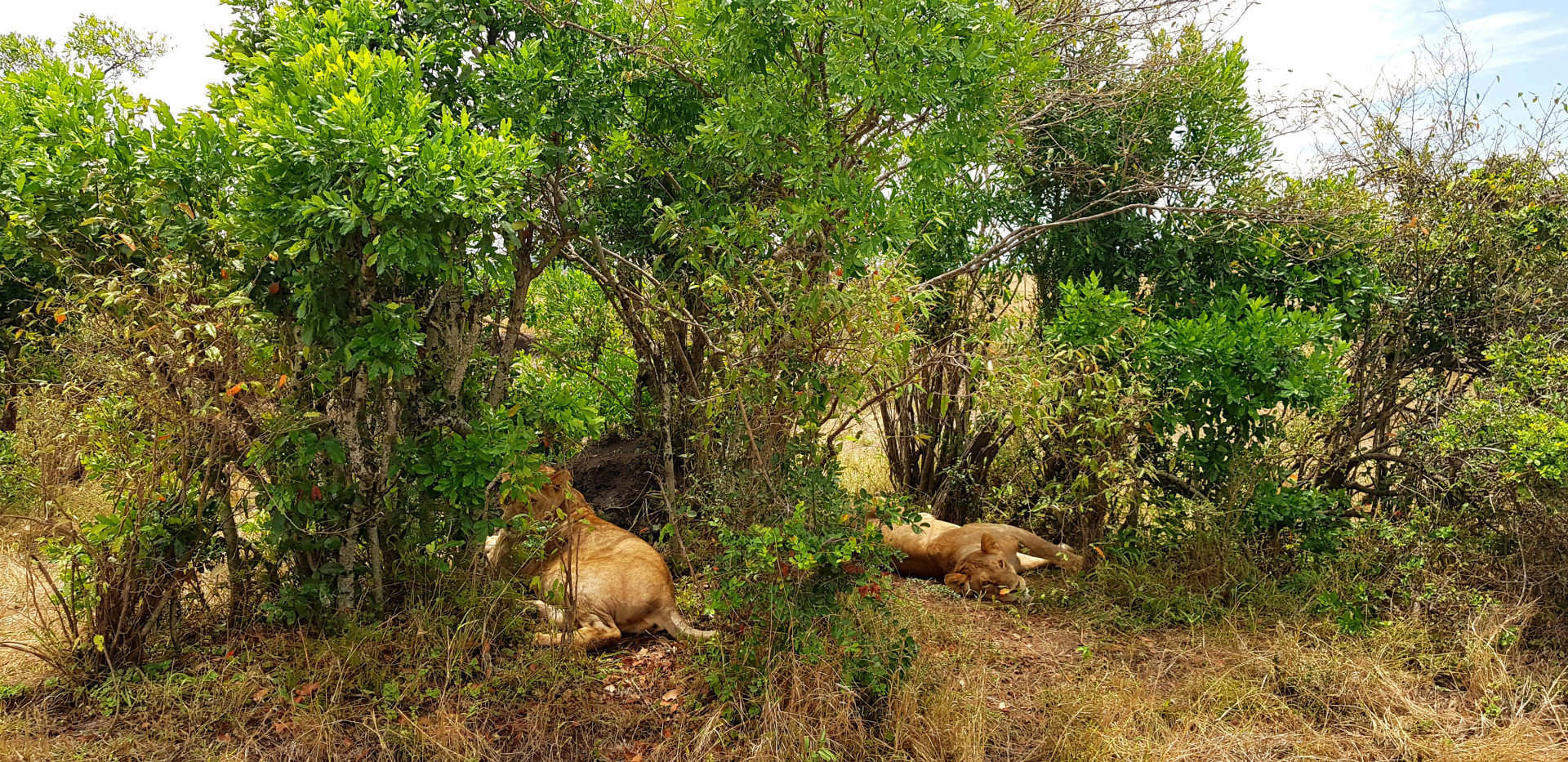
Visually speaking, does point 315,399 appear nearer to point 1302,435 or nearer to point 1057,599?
point 1057,599

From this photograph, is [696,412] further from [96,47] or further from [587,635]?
[96,47]

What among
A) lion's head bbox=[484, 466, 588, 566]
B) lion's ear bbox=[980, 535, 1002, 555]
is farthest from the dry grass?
lion's ear bbox=[980, 535, 1002, 555]

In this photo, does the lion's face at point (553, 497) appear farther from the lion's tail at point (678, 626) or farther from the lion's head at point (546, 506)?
the lion's tail at point (678, 626)

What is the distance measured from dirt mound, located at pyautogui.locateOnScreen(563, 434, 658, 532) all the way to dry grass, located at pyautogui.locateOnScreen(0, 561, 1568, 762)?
1.76 m

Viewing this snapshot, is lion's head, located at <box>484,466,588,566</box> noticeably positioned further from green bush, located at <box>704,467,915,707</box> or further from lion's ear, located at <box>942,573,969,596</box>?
lion's ear, located at <box>942,573,969,596</box>

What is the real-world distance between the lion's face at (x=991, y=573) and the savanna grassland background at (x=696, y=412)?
0.19 m

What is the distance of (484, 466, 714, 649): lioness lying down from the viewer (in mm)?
4621

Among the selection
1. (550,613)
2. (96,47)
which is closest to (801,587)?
(550,613)

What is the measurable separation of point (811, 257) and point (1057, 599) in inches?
120

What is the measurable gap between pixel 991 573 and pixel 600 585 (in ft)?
8.13

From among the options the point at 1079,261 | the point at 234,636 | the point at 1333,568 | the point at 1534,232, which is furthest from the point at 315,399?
the point at 1534,232

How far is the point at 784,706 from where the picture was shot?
3.96 meters

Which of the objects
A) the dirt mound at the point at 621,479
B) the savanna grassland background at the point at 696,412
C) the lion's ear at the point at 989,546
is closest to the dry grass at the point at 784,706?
the savanna grassland background at the point at 696,412

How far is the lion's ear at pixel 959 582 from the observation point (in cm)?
593
